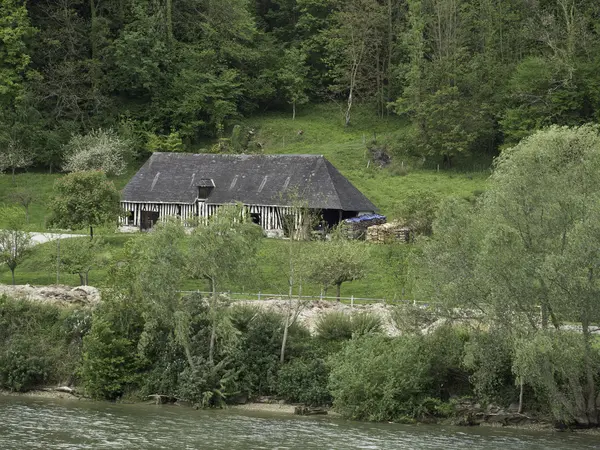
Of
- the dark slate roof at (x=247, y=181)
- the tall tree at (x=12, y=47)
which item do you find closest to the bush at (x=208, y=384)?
the dark slate roof at (x=247, y=181)

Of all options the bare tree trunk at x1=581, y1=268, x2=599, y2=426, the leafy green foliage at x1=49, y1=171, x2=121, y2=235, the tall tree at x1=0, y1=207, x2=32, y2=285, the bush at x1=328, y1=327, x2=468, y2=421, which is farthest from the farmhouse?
the bare tree trunk at x1=581, y1=268, x2=599, y2=426

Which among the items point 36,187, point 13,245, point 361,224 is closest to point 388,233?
point 361,224

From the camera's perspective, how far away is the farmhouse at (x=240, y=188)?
6344cm

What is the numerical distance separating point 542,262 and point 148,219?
33170mm

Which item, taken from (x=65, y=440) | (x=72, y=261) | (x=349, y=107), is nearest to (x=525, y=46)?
(x=349, y=107)

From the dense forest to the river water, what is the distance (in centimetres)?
3553

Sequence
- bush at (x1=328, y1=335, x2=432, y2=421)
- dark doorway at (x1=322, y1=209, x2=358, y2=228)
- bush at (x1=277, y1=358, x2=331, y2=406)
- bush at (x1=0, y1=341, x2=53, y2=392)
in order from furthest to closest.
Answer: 1. dark doorway at (x1=322, y1=209, x2=358, y2=228)
2. bush at (x1=0, y1=341, x2=53, y2=392)
3. bush at (x1=277, y1=358, x2=331, y2=406)
4. bush at (x1=328, y1=335, x2=432, y2=421)

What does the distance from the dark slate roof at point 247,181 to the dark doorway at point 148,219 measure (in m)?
0.78

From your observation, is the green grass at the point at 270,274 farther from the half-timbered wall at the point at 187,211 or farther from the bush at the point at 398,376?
the bush at the point at 398,376

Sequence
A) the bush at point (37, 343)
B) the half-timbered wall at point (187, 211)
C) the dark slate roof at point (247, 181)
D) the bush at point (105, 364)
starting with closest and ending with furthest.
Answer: the bush at point (105, 364)
the bush at point (37, 343)
the dark slate roof at point (247, 181)
the half-timbered wall at point (187, 211)

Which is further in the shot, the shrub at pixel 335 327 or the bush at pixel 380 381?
the shrub at pixel 335 327

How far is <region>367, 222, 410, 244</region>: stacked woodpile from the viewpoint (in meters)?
57.6

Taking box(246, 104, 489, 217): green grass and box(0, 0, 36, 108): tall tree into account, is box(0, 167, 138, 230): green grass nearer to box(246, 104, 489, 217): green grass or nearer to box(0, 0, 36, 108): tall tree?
box(0, 0, 36, 108): tall tree

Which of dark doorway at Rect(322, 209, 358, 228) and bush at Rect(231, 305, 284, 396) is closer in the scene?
bush at Rect(231, 305, 284, 396)
